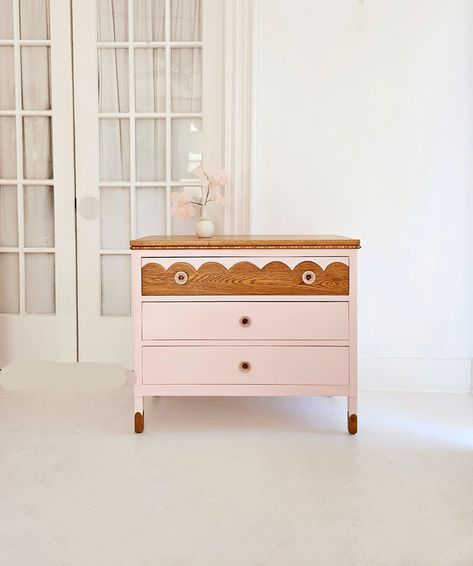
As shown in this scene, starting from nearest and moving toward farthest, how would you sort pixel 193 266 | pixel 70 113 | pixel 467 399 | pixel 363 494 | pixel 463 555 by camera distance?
pixel 463 555
pixel 363 494
pixel 193 266
pixel 467 399
pixel 70 113

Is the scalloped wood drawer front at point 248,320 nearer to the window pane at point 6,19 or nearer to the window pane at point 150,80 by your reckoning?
the window pane at point 150,80

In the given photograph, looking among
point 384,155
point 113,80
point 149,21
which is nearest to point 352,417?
point 384,155

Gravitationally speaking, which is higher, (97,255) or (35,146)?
(35,146)

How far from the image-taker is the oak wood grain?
245 centimetres

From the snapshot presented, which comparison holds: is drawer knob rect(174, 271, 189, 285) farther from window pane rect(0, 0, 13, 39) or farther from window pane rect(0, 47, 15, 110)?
window pane rect(0, 0, 13, 39)

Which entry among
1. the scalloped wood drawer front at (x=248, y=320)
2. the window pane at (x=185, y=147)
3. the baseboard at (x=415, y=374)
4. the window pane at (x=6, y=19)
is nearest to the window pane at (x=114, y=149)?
the window pane at (x=185, y=147)

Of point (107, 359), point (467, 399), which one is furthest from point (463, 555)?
point (107, 359)

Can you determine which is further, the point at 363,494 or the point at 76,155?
the point at 76,155

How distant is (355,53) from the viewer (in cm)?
307

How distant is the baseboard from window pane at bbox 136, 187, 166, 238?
1.34m

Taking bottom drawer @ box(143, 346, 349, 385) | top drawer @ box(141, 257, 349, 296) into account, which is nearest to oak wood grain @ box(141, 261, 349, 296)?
top drawer @ box(141, 257, 349, 296)

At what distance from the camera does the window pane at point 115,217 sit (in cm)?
338

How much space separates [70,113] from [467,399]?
2.58 metres

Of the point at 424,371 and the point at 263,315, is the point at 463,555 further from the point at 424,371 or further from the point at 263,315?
the point at 424,371
